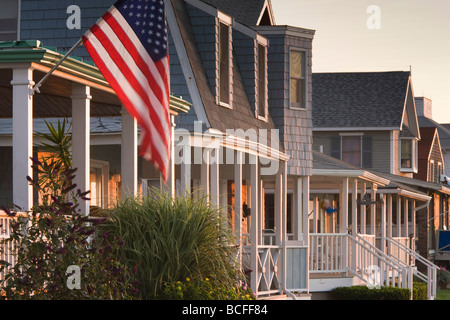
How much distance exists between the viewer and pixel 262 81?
20141 millimetres

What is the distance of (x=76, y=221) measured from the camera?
8.86 meters

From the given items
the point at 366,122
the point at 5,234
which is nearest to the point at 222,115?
the point at 5,234

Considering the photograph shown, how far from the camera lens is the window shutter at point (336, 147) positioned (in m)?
40.0

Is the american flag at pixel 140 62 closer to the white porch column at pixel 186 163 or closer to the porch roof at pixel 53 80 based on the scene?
the porch roof at pixel 53 80

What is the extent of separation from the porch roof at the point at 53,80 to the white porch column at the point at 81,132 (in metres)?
0.15

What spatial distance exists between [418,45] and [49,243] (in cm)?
4569

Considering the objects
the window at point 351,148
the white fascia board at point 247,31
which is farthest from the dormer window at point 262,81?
the window at point 351,148

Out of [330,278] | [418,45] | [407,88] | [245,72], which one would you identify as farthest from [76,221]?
[418,45]

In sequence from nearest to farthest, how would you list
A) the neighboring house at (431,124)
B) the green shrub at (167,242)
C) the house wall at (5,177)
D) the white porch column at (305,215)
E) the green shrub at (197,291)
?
the green shrub at (197,291), the green shrub at (167,242), the house wall at (5,177), the white porch column at (305,215), the neighboring house at (431,124)

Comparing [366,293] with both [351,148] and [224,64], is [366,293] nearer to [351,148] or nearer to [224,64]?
[224,64]

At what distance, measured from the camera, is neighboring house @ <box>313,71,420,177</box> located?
39844mm

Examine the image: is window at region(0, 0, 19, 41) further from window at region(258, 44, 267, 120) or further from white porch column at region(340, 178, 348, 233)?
white porch column at region(340, 178, 348, 233)

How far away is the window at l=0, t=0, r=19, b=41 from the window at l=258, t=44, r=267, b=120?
5912 mm

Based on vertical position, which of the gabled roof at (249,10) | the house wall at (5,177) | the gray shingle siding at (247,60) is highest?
the gabled roof at (249,10)
